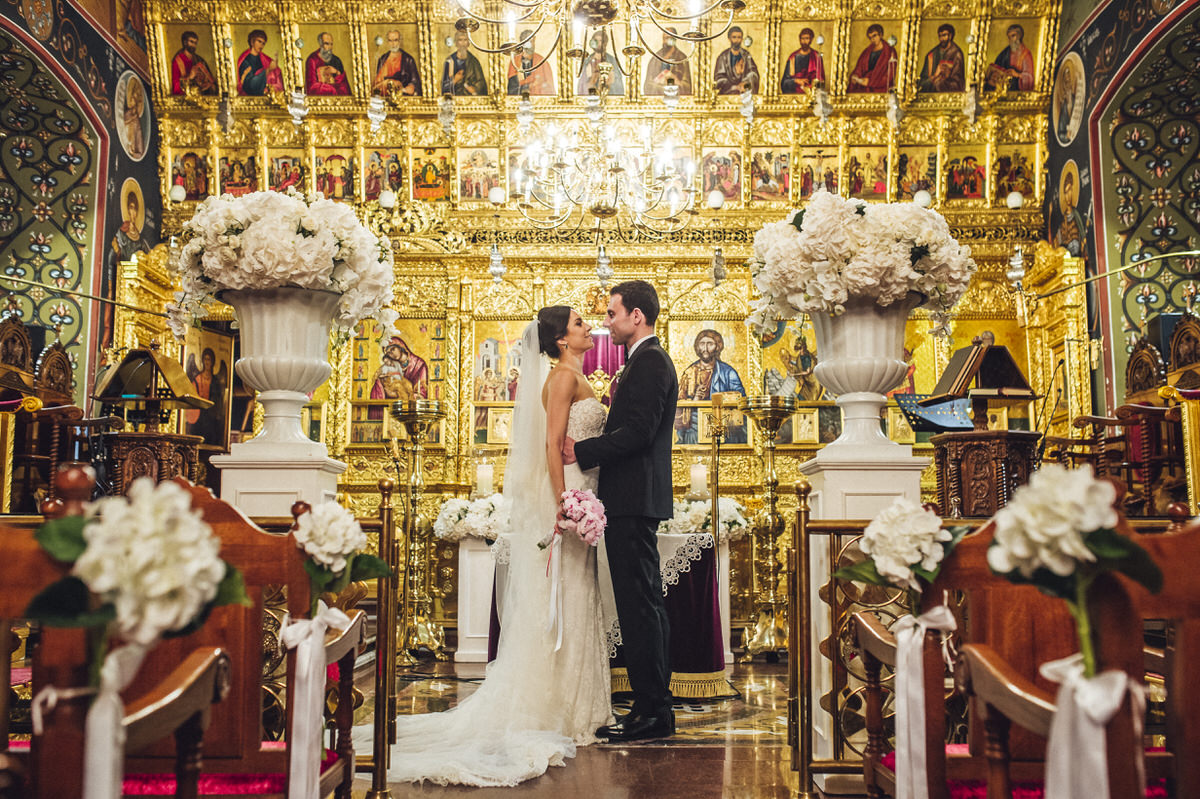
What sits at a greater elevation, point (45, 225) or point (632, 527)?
point (45, 225)

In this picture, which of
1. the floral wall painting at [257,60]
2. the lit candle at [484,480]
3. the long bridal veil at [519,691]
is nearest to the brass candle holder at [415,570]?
the lit candle at [484,480]

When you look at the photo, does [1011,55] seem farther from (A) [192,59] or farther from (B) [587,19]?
(A) [192,59]

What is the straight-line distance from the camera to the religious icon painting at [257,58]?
947 centimetres

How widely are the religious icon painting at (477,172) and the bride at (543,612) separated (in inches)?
214

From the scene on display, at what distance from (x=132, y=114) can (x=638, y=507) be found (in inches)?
296

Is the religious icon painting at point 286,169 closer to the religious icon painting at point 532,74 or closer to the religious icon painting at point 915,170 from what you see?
the religious icon painting at point 532,74

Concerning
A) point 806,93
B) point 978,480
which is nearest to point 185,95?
point 806,93

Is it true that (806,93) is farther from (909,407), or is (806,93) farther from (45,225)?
(45,225)

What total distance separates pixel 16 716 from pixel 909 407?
595 centimetres

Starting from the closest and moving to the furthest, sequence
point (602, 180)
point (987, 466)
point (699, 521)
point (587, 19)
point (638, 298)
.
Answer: point (638, 298) < point (587, 19) < point (699, 521) < point (987, 466) < point (602, 180)

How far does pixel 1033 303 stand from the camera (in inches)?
356

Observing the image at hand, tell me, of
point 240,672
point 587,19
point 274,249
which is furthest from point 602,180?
point 240,672

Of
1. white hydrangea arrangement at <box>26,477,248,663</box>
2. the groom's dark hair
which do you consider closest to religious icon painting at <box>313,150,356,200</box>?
the groom's dark hair

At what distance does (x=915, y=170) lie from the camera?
9508 millimetres
